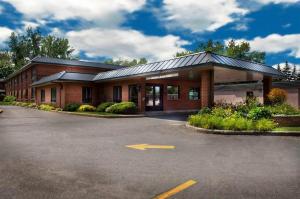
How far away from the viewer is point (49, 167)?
19.7 feet

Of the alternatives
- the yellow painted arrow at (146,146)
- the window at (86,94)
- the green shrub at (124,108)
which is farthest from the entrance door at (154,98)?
the yellow painted arrow at (146,146)

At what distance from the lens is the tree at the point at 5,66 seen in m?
76.3

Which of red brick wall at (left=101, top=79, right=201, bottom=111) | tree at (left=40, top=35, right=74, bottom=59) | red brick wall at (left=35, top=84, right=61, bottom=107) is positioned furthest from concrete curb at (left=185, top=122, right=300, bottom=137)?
tree at (left=40, top=35, right=74, bottom=59)

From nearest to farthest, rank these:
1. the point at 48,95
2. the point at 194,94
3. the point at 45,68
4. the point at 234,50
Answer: the point at 194,94 < the point at 48,95 < the point at 45,68 < the point at 234,50

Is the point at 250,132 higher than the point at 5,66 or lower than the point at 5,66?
lower

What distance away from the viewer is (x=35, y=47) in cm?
7894

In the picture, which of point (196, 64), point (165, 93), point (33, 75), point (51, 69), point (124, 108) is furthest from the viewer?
point (33, 75)

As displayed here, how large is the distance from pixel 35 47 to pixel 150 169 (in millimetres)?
82727

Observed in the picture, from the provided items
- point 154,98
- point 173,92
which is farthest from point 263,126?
point 173,92

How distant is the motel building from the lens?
16984 mm

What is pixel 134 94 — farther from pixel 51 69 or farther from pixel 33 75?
pixel 33 75

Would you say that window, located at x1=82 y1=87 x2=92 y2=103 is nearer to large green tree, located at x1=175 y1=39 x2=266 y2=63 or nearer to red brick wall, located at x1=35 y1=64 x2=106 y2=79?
red brick wall, located at x1=35 y1=64 x2=106 y2=79

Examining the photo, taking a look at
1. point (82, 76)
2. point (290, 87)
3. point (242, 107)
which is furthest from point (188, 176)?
point (290, 87)

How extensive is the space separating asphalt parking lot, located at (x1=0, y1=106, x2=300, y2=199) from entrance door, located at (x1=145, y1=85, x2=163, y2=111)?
1605cm
